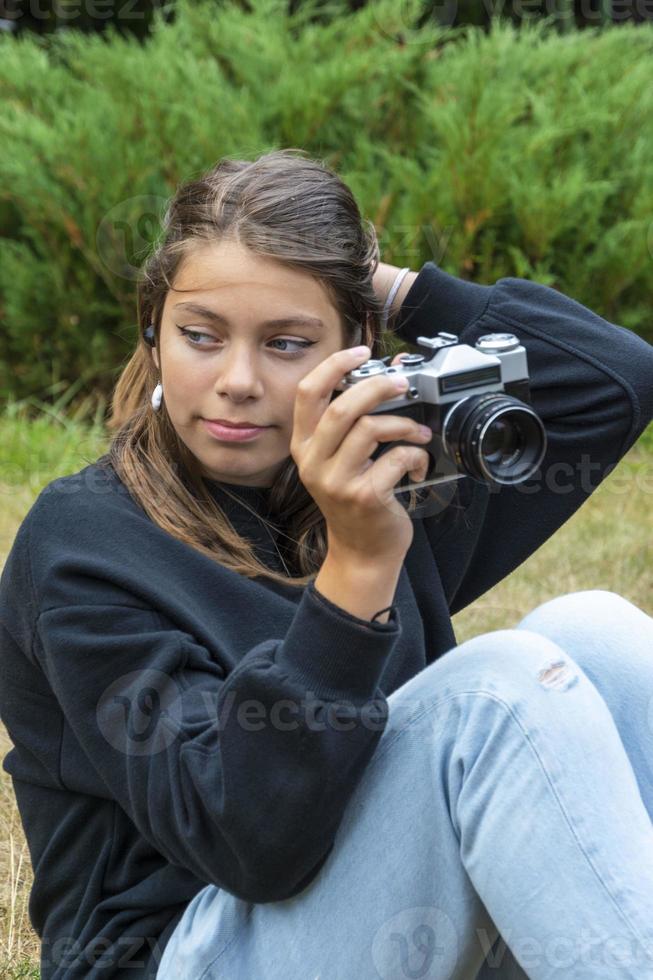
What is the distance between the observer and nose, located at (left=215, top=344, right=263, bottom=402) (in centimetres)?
161

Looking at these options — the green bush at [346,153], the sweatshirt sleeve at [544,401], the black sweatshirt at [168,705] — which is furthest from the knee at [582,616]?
the green bush at [346,153]

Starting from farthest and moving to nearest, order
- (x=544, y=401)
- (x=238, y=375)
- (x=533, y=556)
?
(x=533, y=556), (x=544, y=401), (x=238, y=375)

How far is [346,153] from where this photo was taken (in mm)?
5109

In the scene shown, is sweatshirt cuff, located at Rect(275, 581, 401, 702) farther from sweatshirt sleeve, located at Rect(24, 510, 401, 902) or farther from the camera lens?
the camera lens

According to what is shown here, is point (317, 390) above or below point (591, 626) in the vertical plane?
above

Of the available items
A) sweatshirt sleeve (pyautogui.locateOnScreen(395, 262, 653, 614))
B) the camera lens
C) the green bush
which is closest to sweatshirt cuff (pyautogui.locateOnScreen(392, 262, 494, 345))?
sweatshirt sleeve (pyautogui.locateOnScreen(395, 262, 653, 614))

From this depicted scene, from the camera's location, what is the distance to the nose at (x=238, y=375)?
5.29 feet

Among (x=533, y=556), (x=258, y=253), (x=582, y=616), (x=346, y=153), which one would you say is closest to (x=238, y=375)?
(x=258, y=253)

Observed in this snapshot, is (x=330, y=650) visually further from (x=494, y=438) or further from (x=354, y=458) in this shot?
(x=494, y=438)

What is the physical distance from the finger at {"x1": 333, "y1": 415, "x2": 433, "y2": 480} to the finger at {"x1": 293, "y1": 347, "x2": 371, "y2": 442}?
5 centimetres

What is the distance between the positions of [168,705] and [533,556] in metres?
2.47

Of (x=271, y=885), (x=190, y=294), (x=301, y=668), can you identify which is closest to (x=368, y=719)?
(x=301, y=668)

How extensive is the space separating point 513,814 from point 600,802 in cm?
10

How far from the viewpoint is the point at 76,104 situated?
523 centimetres
